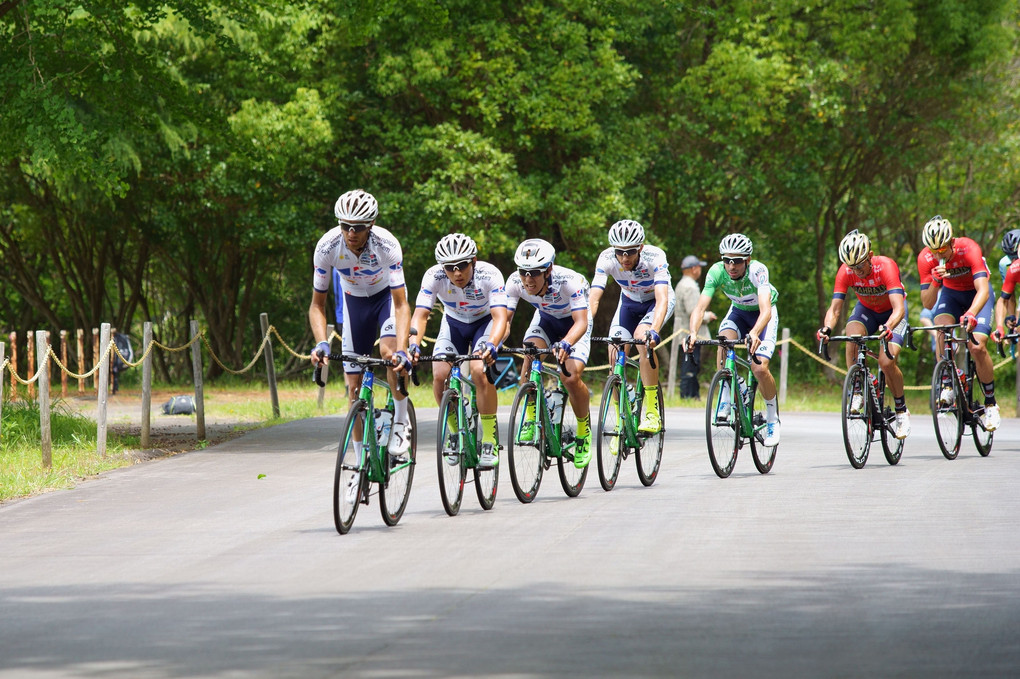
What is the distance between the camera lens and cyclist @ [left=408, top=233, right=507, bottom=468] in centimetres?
1067

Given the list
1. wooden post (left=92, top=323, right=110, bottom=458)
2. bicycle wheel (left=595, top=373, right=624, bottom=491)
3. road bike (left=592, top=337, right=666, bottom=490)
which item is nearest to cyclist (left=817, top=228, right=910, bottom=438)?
road bike (left=592, top=337, right=666, bottom=490)

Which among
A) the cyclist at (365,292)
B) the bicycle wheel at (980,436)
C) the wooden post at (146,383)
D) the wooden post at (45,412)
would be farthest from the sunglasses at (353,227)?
the bicycle wheel at (980,436)

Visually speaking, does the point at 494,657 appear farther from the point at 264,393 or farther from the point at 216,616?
the point at 264,393

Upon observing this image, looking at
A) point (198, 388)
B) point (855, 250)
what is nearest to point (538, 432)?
point (855, 250)

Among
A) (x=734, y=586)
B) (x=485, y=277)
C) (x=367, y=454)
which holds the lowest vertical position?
(x=734, y=586)

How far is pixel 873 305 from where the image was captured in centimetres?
1391

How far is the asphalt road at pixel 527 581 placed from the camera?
629 cm

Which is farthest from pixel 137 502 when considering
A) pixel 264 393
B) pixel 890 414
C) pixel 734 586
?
pixel 264 393

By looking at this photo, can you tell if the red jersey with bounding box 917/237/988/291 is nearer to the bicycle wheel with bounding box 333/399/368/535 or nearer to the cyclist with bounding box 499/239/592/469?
the cyclist with bounding box 499/239/592/469

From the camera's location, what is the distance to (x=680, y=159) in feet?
107

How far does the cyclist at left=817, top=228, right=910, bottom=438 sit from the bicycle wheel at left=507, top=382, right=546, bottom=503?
3.39m

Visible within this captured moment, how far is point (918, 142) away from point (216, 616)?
3002cm

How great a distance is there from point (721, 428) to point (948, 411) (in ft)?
10.1

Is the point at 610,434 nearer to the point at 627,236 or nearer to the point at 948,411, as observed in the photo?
the point at 627,236
